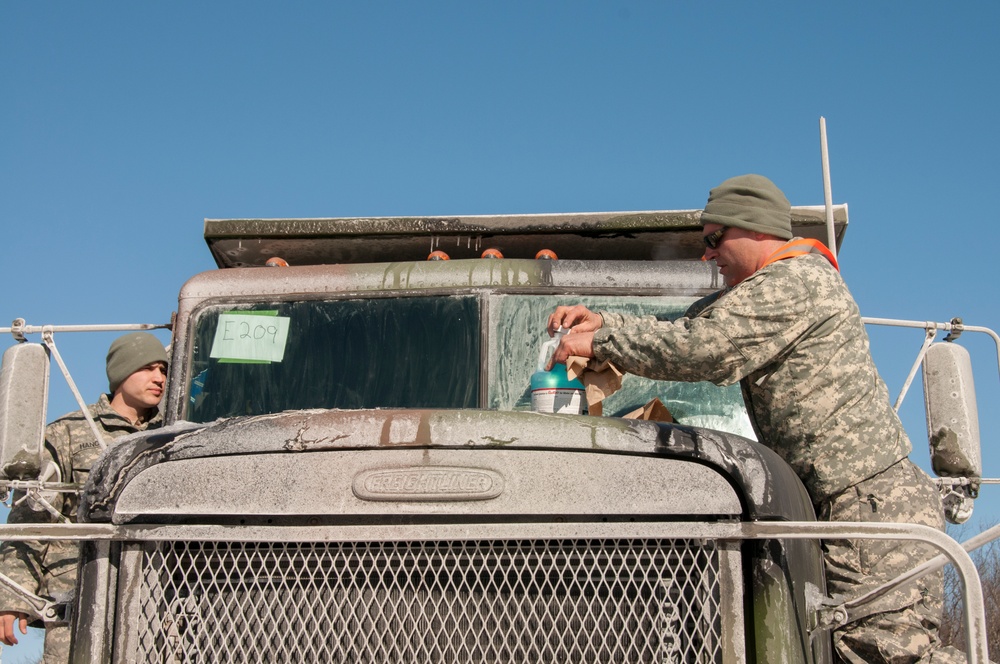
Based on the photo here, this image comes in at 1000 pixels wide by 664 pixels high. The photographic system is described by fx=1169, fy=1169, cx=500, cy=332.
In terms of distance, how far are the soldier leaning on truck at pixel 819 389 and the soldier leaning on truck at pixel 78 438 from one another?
2.19 m

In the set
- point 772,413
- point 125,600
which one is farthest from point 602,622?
point 125,600

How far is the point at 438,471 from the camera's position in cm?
273

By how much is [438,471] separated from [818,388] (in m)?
1.18

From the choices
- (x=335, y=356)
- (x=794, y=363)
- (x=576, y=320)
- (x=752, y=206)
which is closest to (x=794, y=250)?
(x=752, y=206)

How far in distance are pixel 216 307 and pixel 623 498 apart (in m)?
2.23

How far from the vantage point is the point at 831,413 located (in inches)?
128

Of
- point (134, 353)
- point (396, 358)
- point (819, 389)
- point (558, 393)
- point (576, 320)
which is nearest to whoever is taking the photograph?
point (819, 389)

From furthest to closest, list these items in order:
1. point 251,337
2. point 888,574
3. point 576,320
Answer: point 251,337
point 576,320
point 888,574

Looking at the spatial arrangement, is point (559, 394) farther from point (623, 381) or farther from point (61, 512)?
point (61, 512)

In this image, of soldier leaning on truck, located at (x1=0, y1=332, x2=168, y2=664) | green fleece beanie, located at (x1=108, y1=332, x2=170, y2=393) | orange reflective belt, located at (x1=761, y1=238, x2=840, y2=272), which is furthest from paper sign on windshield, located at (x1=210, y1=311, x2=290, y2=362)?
orange reflective belt, located at (x1=761, y1=238, x2=840, y2=272)

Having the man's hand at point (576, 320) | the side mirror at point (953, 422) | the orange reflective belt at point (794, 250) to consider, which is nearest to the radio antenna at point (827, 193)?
the side mirror at point (953, 422)

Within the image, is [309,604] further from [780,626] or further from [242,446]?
[780,626]

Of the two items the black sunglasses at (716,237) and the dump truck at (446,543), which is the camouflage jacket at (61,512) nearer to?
the dump truck at (446,543)

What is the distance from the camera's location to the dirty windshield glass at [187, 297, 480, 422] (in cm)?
407
